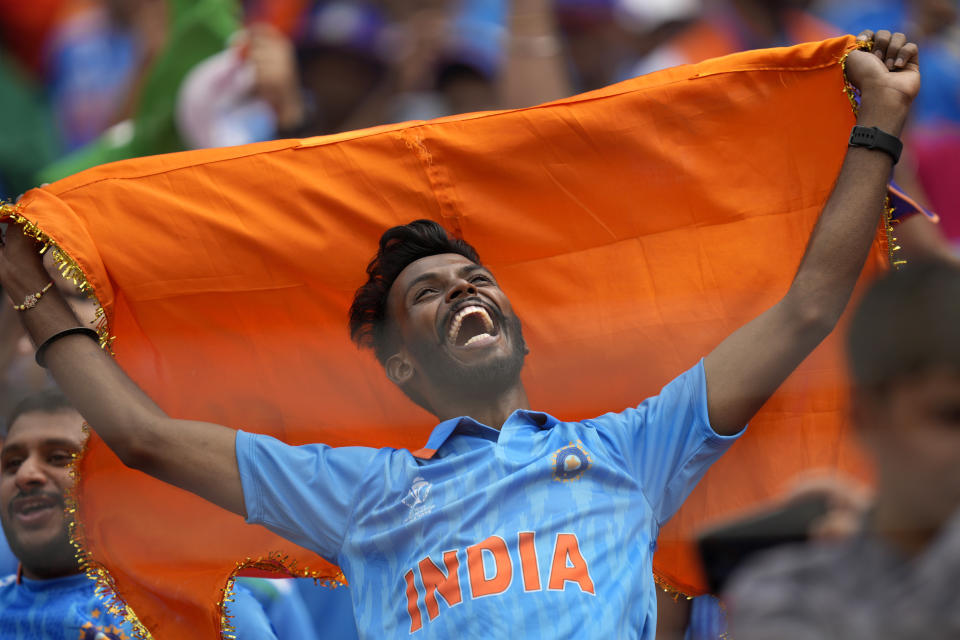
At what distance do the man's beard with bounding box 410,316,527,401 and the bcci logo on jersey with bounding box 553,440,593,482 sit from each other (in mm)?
285

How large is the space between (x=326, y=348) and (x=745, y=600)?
210cm

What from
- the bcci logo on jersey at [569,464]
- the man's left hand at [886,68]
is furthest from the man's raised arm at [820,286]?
the bcci logo on jersey at [569,464]

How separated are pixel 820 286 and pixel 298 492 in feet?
4.08

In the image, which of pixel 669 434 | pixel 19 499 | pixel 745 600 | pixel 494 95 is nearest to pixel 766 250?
pixel 669 434

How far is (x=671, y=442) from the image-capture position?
2662 millimetres

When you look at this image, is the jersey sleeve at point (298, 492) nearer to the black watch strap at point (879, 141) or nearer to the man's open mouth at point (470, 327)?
the man's open mouth at point (470, 327)

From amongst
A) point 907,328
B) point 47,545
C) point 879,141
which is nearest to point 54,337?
point 47,545

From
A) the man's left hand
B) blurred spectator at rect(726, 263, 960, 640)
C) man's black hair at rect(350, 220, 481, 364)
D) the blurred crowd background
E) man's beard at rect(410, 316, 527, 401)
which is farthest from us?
the blurred crowd background

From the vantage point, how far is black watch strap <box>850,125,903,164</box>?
266cm

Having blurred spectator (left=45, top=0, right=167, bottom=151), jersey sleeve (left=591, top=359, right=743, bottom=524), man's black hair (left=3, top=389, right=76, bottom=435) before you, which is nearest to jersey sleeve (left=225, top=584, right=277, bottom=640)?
man's black hair (left=3, top=389, right=76, bottom=435)

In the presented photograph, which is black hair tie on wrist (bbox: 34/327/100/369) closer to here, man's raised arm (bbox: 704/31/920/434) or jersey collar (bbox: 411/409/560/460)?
jersey collar (bbox: 411/409/560/460)

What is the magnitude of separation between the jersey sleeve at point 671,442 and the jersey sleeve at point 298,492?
0.59 metres

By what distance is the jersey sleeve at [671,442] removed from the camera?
2639 mm

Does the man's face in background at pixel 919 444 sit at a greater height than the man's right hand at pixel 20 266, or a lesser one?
lesser
